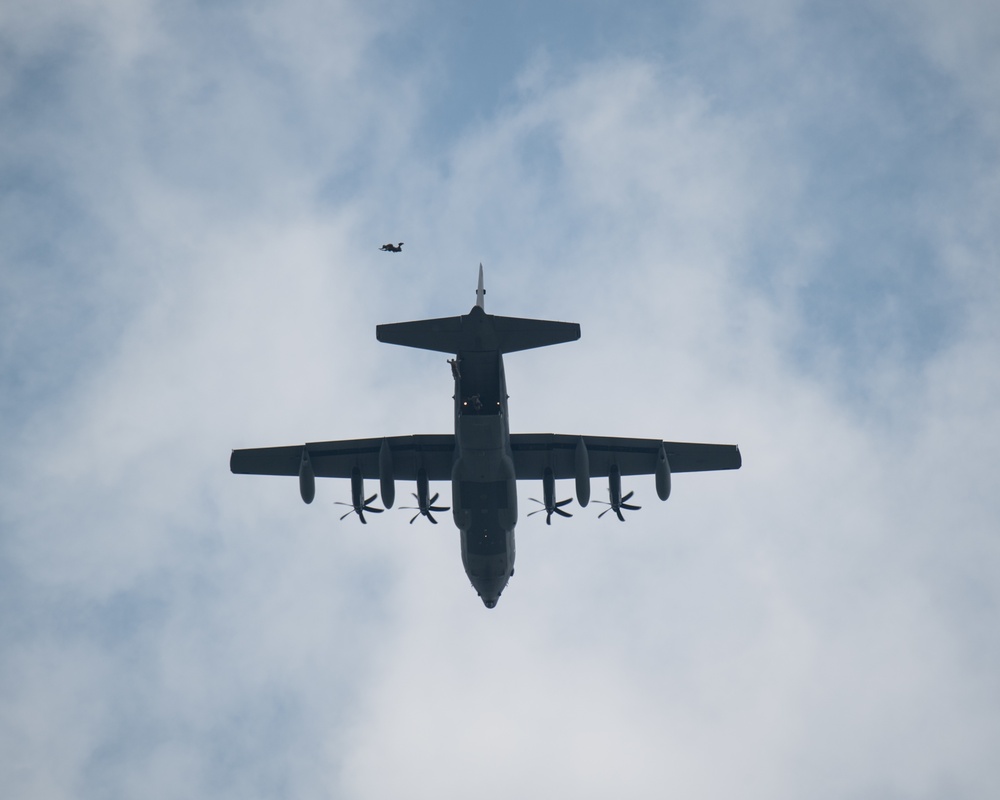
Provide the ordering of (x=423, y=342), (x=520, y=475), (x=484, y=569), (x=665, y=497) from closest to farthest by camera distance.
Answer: (x=423, y=342), (x=665, y=497), (x=484, y=569), (x=520, y=475)

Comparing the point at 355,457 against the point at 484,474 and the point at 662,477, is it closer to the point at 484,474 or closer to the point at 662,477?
the point at 484,474

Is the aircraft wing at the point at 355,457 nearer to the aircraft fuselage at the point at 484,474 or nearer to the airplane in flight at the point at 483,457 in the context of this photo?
the airplane in flight at the point at 483,457

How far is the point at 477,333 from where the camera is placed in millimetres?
39469

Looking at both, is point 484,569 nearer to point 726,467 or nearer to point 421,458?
point 421,458

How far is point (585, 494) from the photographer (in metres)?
43.5

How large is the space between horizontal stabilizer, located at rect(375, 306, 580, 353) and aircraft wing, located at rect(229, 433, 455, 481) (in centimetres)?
798

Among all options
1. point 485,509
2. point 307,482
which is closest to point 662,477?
point 485,509

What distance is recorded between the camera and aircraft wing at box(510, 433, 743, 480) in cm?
4641

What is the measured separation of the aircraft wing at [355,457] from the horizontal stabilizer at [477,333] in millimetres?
7980

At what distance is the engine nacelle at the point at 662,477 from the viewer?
42.8m

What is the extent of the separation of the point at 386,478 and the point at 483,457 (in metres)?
5.08

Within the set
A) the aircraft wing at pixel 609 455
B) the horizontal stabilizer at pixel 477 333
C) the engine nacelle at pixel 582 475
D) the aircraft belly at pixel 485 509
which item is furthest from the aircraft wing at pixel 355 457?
the horizontal stabilizer at pixel 477 333

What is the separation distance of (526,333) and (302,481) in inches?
482

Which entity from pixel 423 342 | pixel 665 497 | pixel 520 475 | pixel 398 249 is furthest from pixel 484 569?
pixel 398 249
